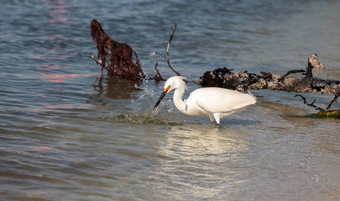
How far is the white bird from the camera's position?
7.31 meters

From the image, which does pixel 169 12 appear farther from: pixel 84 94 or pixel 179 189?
pixel 179 189

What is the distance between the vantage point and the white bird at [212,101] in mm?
7312

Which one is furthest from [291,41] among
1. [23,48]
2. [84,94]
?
[84,94]

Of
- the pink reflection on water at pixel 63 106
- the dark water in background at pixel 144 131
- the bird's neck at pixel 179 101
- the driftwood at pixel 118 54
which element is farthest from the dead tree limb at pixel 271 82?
the pink reflection on water at pixel 63 106

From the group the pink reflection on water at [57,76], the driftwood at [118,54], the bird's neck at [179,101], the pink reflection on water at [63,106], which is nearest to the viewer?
the bird's neck at [179,101]

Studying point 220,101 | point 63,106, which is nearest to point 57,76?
point 63,106

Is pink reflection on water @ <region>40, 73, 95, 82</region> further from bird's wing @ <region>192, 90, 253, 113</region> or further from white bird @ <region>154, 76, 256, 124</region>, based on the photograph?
bird's wing @ <region>192, 90, 253, 113</region>

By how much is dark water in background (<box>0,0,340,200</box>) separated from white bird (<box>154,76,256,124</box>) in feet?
0.70

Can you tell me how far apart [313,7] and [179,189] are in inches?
839

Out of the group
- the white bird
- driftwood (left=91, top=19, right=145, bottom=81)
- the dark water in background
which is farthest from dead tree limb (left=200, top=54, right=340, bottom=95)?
the white bird

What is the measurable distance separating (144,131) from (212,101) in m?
1.03

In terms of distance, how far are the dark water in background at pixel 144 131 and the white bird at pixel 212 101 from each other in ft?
0.70

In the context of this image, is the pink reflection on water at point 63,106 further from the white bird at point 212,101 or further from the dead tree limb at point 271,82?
the dead tree limb at point 271,82

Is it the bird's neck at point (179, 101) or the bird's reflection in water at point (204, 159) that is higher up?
the bird's neck at point (179, 101)
